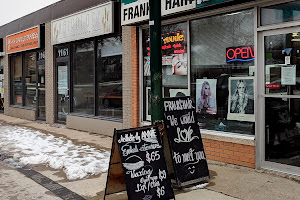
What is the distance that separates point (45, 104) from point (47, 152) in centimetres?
571

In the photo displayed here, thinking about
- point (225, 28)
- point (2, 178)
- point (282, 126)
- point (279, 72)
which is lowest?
point (2, 178)

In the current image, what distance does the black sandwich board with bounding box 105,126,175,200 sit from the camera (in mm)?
4180

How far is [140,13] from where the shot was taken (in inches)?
296

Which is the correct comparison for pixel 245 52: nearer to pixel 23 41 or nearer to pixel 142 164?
pixel 142 164

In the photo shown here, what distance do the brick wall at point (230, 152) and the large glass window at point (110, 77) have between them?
3.44 m

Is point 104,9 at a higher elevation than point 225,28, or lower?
higher

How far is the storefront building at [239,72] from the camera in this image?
18.0ft

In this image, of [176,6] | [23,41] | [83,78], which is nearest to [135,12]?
[176,6]

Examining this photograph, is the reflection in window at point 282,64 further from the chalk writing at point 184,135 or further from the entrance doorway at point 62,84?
the entrance doorway at point 62,84

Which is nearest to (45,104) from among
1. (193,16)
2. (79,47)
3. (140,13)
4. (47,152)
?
(79,47)

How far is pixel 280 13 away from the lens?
18.1 ft

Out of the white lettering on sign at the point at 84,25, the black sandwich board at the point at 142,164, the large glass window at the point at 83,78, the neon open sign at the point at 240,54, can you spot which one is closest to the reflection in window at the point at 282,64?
the neon open sign at the point at 240,54

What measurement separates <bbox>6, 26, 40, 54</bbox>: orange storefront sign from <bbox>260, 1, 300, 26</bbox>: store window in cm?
935

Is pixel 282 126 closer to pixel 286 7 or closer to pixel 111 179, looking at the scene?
pixel 286 7
